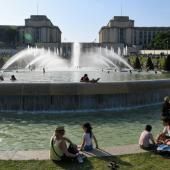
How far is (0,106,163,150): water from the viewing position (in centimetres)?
1227

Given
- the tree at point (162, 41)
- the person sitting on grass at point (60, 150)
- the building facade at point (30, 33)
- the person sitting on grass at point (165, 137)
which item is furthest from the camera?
the building facade at point (30, 33)

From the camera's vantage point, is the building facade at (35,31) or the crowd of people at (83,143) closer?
the crowd of people at (83,143)

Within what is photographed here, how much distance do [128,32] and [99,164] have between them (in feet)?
522

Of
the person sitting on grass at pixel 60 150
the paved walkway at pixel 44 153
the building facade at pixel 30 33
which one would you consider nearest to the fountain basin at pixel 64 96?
the paved walkway at pixel 44 153

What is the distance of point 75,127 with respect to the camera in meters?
14.3

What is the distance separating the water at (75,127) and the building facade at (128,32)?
492 feet

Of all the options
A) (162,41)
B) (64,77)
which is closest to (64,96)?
(64,77)

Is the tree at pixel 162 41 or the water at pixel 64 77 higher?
the tree at pixel 162 41

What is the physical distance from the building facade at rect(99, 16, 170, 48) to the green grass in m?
158

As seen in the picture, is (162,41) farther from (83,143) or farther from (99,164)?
(99,164)

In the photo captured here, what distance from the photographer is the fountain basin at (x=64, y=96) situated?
17.0 meters

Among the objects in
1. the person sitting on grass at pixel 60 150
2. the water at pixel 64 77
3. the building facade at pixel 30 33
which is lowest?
the person sitting on grass at pixel 60 150

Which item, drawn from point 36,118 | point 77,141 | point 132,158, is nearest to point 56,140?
point 132,158

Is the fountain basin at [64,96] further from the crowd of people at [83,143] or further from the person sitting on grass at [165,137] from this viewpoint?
the person sitting on grass at [165,137]
